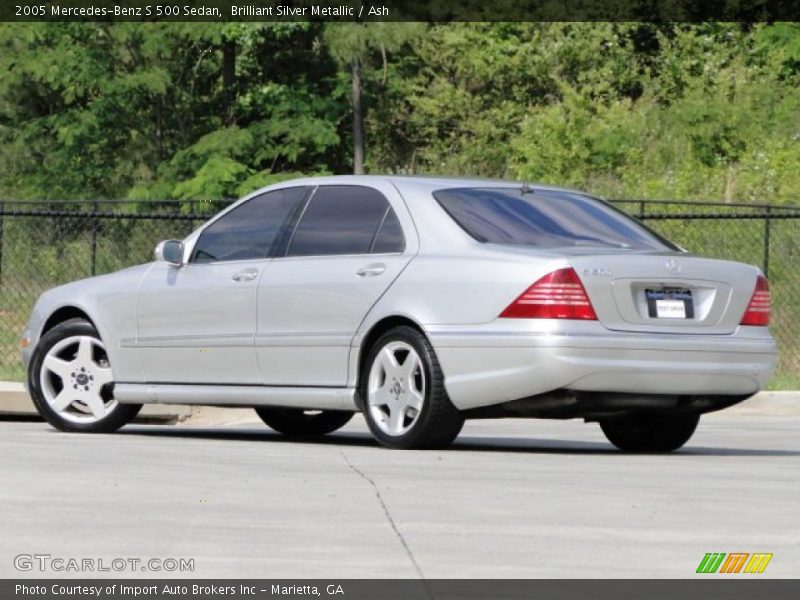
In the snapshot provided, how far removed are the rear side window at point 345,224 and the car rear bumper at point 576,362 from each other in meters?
0.93

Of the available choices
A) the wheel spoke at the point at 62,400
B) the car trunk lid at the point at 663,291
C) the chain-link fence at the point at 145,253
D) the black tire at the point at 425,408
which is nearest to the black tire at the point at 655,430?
the car trunk lid at the point at 663,291

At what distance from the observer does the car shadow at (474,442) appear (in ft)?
37.4

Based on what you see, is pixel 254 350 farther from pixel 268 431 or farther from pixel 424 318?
pixel 268 431

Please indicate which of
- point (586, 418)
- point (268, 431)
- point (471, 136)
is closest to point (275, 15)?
point (471, 136)

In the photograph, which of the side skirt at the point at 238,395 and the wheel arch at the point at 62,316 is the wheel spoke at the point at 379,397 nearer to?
the side skirt at the point at 238,395

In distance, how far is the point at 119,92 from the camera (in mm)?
44000

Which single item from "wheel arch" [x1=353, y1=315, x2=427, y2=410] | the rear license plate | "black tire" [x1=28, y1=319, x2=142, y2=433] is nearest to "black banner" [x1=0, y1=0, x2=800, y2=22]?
"black tire" [x1=28, y1=319, x2=142, y2=433]

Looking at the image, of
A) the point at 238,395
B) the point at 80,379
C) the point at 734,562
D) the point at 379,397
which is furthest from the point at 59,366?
the point at 734,562

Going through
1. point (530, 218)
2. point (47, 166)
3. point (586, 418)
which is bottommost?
point (47, 166)

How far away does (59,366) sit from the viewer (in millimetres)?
12367

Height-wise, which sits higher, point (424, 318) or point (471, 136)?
point (424, 318)

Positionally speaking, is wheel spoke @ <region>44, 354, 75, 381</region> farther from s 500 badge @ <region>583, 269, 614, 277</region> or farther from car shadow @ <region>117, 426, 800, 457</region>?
s 500 badge @ <region>583, 269, 614, 277</region>

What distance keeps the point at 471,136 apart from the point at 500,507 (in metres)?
40.7
